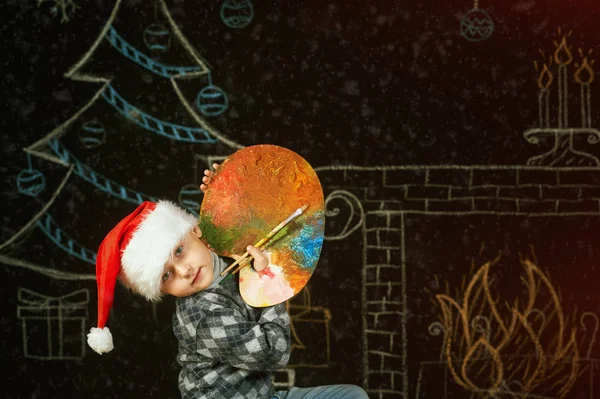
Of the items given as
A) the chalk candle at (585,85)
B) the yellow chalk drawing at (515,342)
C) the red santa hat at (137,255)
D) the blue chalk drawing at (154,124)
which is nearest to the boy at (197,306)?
the red santa hat at (137,255)

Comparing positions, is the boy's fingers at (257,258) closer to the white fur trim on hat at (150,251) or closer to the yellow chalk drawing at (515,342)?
the white fur trim on hat at (150,251)

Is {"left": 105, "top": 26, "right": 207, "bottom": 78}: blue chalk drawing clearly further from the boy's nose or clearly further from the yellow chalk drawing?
the yellow chalk drawing

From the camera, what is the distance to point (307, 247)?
1.59 m

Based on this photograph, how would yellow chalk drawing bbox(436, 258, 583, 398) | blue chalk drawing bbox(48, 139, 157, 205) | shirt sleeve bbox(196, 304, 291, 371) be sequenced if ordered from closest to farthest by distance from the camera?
shirt sleeve bbox(196, 304, 291, 371)
yellow chalk drawing bbox(436, 258, 583, 398)
blue chalk drawing bbox(48, 139, 157, 205)

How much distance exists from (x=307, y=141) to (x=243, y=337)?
3.05 feet

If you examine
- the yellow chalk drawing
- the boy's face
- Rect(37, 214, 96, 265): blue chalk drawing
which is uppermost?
Rect(37, 214, 96, 265): blue chalk drawing

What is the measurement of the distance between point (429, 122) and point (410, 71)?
0.53ft

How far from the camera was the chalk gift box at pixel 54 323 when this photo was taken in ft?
7.87

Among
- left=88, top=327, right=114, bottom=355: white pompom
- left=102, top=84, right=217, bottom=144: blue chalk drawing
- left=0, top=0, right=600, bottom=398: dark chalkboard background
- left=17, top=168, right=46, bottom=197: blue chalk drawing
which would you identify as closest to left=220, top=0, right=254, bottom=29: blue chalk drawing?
left=0, top=0, right=600, bottom=398: dark chalkboard background

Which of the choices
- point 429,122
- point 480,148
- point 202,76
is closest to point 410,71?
point 429,122

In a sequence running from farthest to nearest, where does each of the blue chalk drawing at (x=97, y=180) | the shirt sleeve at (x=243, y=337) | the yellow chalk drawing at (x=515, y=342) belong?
the blue chalk drawing at (x=97, y=180) → the yellow chalk drawing at (x=515, y=342) → the shirt sleeve at (x=243, y=337)

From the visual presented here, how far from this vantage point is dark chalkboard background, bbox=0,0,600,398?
228 centimetres

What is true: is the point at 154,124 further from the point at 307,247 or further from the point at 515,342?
the point at 515,342

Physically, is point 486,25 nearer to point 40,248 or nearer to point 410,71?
point 410,71
